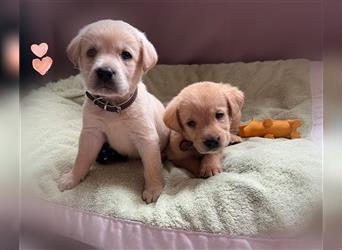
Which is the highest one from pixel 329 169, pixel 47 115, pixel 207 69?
pixel 207 69

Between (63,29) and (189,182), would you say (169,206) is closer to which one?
(189,182)

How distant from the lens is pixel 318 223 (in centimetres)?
72

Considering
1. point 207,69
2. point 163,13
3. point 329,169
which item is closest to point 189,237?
point 329,169

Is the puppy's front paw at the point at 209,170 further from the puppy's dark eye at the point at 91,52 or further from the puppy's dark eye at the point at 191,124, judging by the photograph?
the puppy's dark eye at the point at 91,52

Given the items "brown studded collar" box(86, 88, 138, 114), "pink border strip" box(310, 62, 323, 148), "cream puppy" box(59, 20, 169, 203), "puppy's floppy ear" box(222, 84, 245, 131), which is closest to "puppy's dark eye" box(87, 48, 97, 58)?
"cream puppy" box(59, 20, 169, 203)

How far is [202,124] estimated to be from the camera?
1150mm

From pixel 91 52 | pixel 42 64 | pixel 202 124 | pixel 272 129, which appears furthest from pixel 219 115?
pixel 42 64

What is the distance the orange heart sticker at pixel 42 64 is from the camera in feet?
2.63

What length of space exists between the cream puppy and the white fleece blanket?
0.04m

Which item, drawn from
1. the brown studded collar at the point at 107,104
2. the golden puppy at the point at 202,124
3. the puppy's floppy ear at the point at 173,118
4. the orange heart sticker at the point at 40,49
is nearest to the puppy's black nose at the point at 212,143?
the golden puppy at the point at 202,124

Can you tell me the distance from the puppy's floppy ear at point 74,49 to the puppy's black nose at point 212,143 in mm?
407

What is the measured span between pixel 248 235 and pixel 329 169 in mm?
254

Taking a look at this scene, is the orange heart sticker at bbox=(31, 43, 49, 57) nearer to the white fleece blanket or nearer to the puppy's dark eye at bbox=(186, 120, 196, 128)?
the white fleece blanket

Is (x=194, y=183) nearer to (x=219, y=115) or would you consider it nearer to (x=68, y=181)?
(x=219, y=115)
